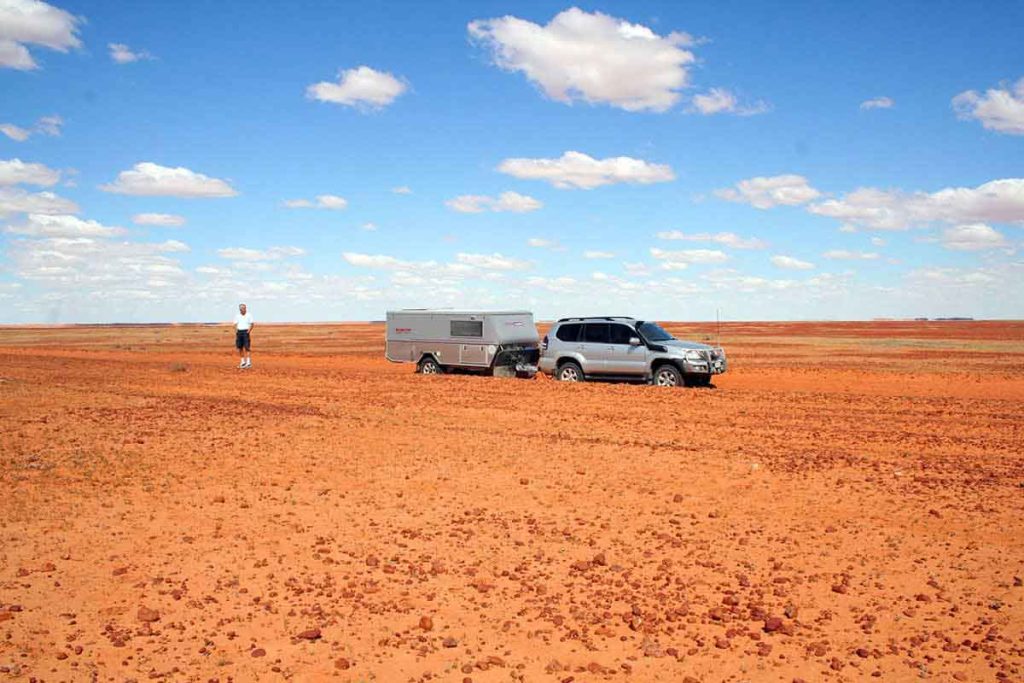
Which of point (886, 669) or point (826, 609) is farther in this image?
point (826, 609)

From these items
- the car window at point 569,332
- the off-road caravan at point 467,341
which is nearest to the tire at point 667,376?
the car window at point 569,332

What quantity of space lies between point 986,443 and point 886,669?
9520 millimetres

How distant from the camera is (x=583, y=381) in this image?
2508 centimetres

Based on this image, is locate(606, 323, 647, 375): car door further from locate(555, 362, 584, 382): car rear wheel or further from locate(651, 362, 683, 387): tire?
locate(555, 362, 584, 382): car rear wheel

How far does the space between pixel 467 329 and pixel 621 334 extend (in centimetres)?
544

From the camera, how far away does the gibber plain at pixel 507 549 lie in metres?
6.61

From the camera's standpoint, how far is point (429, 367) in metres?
28.3

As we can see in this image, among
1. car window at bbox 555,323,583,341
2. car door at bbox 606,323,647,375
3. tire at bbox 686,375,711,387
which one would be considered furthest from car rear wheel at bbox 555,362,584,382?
tire at bbox 686,375,711,387

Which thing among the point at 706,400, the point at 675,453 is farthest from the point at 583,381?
the point at 675,453

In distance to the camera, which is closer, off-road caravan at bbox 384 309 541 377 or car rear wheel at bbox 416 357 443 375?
off-road caravan at bbox 384 309 541 377

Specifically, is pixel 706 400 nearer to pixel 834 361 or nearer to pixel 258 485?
pixel 258 485

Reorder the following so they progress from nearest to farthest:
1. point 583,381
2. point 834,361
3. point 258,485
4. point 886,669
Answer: point 886,669
point 258,485
point 583,381
point 834,361

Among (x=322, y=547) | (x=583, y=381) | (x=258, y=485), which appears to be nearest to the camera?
(x=322, y=547)

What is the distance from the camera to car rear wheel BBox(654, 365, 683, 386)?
77.2 feet
